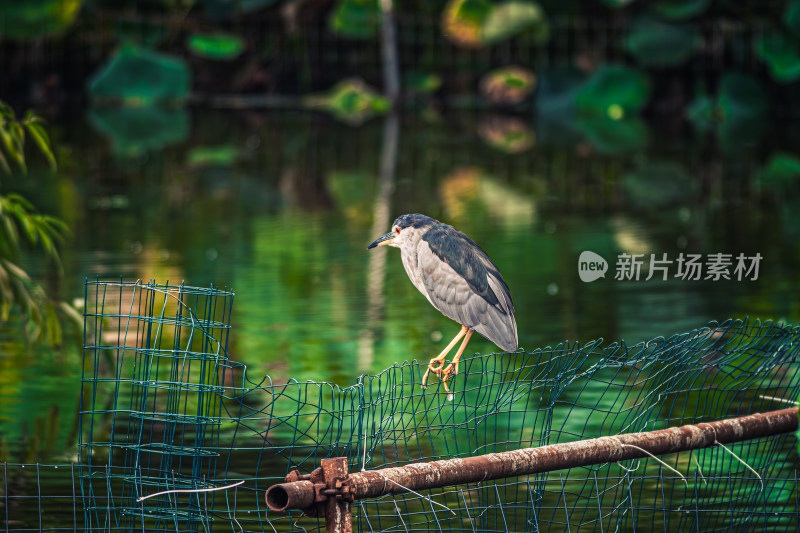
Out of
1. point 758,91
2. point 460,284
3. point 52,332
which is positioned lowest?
point 52,332

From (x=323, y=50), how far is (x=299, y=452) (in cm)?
2096

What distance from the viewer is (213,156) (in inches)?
663

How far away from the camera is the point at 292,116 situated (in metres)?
23.2

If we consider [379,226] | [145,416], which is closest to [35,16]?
[379,226]

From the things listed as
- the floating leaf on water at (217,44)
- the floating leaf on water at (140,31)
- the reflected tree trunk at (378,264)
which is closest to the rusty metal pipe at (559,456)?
the reflected tree trunk at (378,264)

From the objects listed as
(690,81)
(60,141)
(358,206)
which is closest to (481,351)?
(358,206)

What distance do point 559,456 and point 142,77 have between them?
22123 mm

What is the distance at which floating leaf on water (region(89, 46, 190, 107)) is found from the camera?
23984 millimetres

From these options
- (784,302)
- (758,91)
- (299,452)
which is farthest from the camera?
(758,91)

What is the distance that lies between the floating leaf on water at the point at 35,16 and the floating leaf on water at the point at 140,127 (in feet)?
5.69

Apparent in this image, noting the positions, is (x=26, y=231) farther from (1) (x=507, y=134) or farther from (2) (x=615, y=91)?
(2) (x=615, y=91)

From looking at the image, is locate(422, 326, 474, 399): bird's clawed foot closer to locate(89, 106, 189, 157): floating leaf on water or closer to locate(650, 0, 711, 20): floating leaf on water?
locate(89, 106, 189, 157): floating leaf on water

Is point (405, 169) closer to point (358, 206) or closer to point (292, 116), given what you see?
point (358, 206)

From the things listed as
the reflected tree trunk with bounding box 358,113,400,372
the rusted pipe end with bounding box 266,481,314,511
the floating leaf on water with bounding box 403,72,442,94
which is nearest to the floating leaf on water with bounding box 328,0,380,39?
the floating leaf on water with bounding box 403,72,442,94
